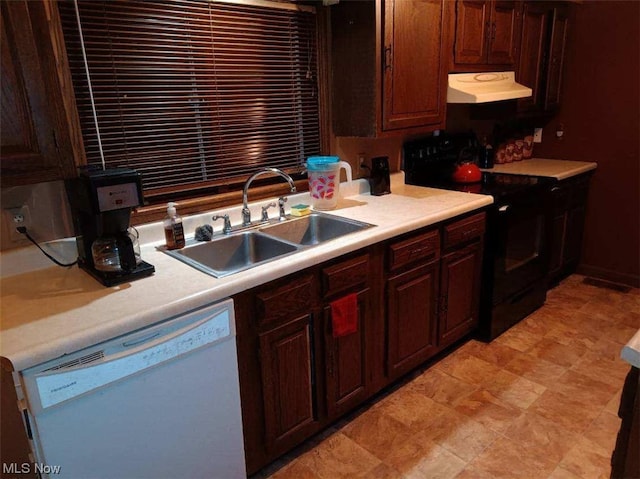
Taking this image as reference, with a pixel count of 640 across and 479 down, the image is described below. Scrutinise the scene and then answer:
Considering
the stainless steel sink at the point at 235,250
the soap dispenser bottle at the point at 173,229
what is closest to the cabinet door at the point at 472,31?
the stainless steel sink at the point at 235,250

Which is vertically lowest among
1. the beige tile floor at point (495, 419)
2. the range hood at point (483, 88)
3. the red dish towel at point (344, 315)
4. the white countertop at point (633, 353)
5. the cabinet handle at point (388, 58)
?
the beige tile floor at point (495, 419)

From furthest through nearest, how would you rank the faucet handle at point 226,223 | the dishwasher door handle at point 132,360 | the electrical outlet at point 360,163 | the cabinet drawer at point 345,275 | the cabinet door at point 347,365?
the electrical outlet at point 360,163
the faucet handle at point 226,223
the cabinet door at point 347,365
the cabinet drawer at point 345,275
the dishwasher door handle at point 132,360

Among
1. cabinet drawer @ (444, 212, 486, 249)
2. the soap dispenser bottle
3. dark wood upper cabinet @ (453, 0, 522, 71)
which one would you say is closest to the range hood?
dark wood upper cabinet @ (453, 0, 522, 71)

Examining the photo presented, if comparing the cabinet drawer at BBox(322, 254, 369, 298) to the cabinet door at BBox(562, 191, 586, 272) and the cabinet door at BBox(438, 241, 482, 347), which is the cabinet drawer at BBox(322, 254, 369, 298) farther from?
the cabinet door at BBox(562, 191, 586, 272)

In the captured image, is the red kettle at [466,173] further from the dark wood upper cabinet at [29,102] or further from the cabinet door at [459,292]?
the dark wood upper cabinet at [29,102]

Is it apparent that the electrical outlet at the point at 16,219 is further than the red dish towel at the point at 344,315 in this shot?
No

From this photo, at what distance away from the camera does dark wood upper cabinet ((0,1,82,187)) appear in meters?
1.24

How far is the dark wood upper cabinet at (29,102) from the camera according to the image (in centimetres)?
124

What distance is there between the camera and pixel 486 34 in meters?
2.89

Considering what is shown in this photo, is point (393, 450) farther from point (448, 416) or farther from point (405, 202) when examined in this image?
point (405, 202)

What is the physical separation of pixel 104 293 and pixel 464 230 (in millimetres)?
1778

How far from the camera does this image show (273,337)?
1720 millimetres

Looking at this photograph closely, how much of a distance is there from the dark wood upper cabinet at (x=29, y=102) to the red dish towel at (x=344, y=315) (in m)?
1.11

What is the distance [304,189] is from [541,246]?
5.40 ft
